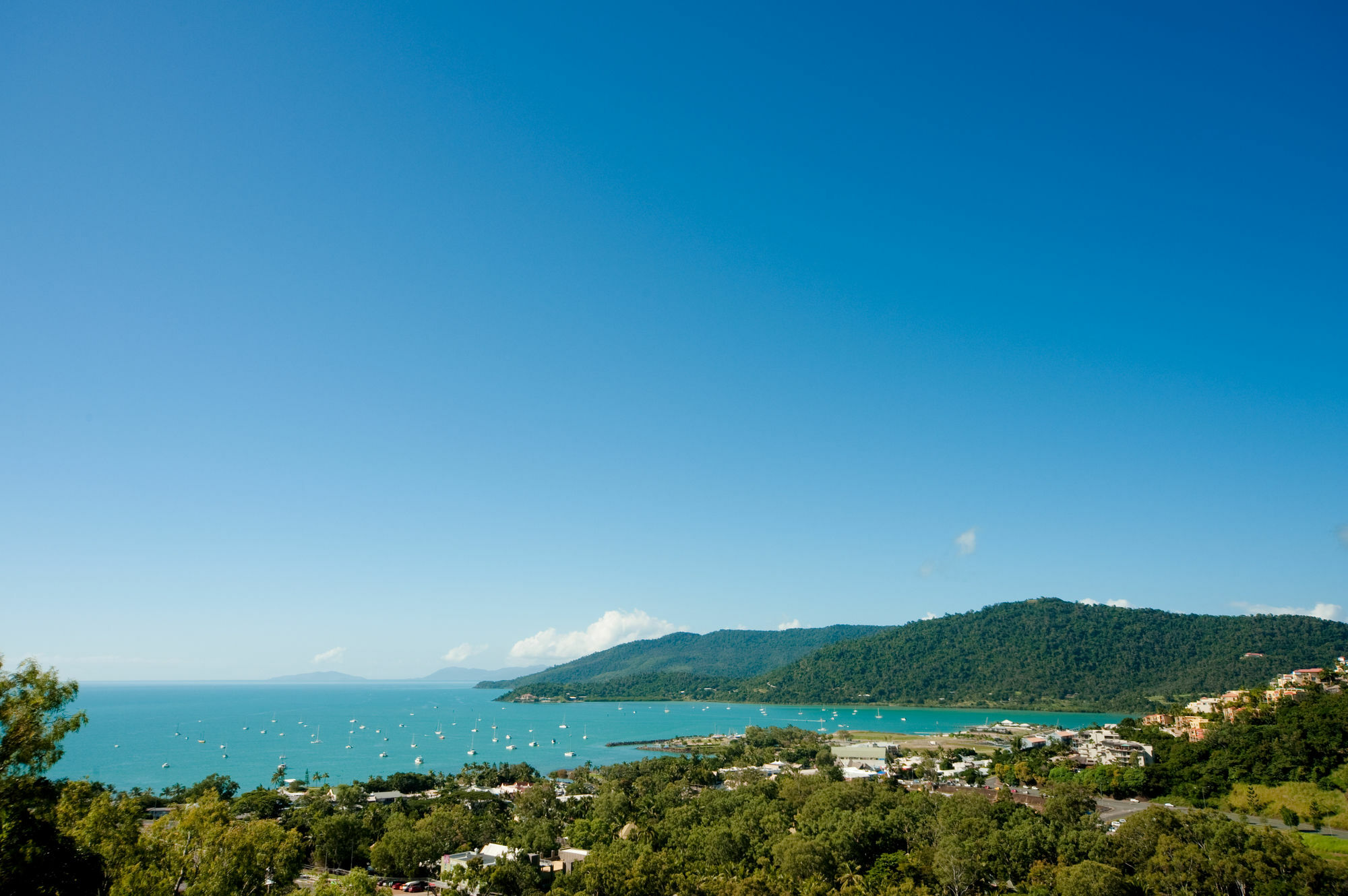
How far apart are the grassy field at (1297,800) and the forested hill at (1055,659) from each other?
3096 inches

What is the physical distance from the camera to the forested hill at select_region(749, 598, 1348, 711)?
110 meters

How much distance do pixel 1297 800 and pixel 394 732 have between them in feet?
312

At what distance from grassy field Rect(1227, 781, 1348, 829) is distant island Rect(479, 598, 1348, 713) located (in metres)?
74.9

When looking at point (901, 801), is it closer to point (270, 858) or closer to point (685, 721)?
point (270, 858)

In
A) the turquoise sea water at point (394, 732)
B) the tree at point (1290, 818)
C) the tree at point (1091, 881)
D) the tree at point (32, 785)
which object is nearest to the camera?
the tree at point (32, 785)

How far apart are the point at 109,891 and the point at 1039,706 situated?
126 metres

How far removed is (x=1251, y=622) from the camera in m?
127

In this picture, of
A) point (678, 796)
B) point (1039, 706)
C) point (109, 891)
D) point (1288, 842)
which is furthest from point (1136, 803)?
point (1039, 706)

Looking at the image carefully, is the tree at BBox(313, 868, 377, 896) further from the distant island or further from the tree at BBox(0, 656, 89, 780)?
the distant island

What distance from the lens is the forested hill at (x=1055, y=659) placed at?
110500 millimetres

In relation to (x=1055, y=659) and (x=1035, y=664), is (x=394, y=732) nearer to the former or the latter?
(x=1035, y=664)

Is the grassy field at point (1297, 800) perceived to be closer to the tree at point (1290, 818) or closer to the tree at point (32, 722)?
the tree at point (1290, 818)

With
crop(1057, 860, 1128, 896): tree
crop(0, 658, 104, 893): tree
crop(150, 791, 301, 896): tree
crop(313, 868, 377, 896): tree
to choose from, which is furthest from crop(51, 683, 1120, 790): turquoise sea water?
crop(0, 658, 104, 893): tree

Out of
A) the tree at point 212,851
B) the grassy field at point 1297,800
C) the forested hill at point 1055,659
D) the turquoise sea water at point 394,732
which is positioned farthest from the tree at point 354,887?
the forested hill at point 1055,659
